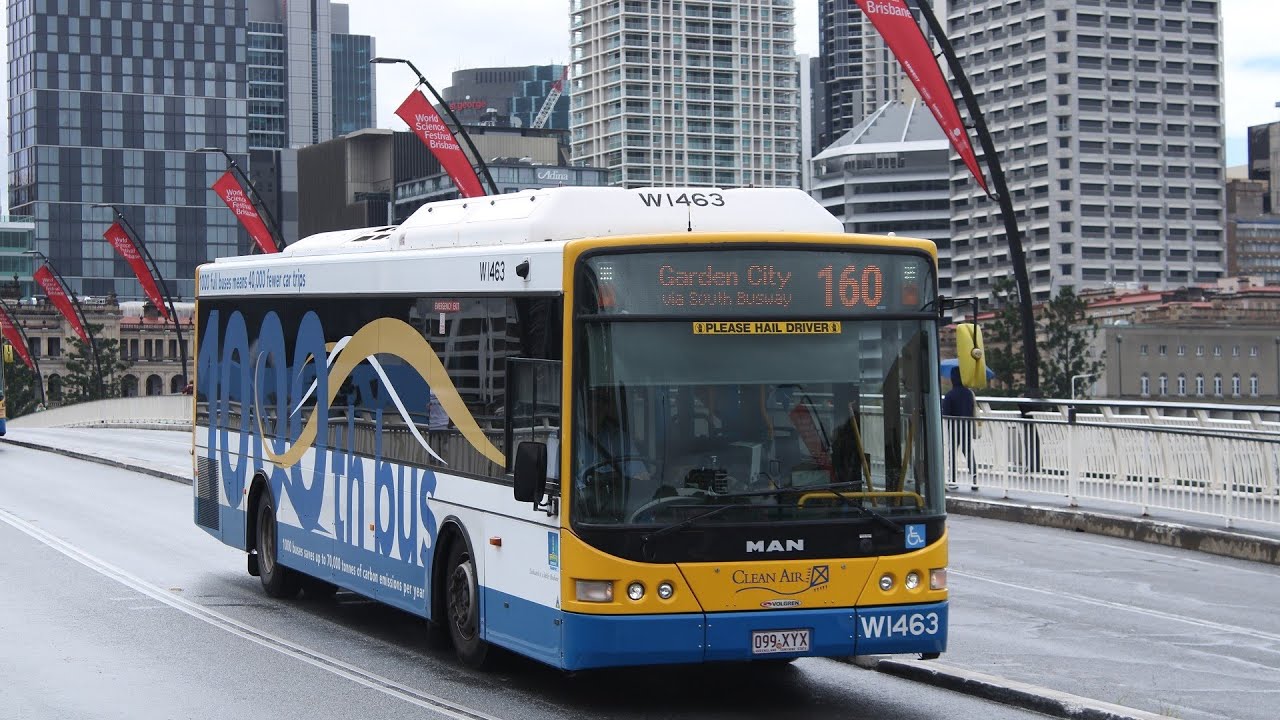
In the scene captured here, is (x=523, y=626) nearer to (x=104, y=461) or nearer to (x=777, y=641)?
(x=777, y=641)

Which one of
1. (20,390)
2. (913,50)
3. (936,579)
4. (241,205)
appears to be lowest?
(936,579)

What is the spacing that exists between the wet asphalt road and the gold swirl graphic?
4.64ft

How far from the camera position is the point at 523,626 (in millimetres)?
10383

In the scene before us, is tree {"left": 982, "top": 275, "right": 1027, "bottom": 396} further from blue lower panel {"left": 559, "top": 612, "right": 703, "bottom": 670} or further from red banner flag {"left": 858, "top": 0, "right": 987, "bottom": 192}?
blue lower panel {"left": 559, "top": 612, "right": 703, "bottom": 670}

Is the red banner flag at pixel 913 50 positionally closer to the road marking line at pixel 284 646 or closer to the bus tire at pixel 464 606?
the road marking line at pixel 284 646

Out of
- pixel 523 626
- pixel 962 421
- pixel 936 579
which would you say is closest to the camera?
pixel 936 579

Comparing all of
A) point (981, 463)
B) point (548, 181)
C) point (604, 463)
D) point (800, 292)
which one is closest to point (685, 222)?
point (800, 292)

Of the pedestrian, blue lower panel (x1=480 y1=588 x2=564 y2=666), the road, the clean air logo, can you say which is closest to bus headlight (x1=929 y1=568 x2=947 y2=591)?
the road

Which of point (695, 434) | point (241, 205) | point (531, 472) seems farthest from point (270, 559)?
point (241, 205)

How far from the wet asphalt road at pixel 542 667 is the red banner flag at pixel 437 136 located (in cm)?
1581

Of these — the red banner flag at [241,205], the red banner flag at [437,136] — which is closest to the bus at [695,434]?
the red banner flag at [437,136]

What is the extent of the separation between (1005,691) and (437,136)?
25.8m

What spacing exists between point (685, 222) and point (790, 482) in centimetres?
178

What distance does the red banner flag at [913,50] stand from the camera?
24.5 m
